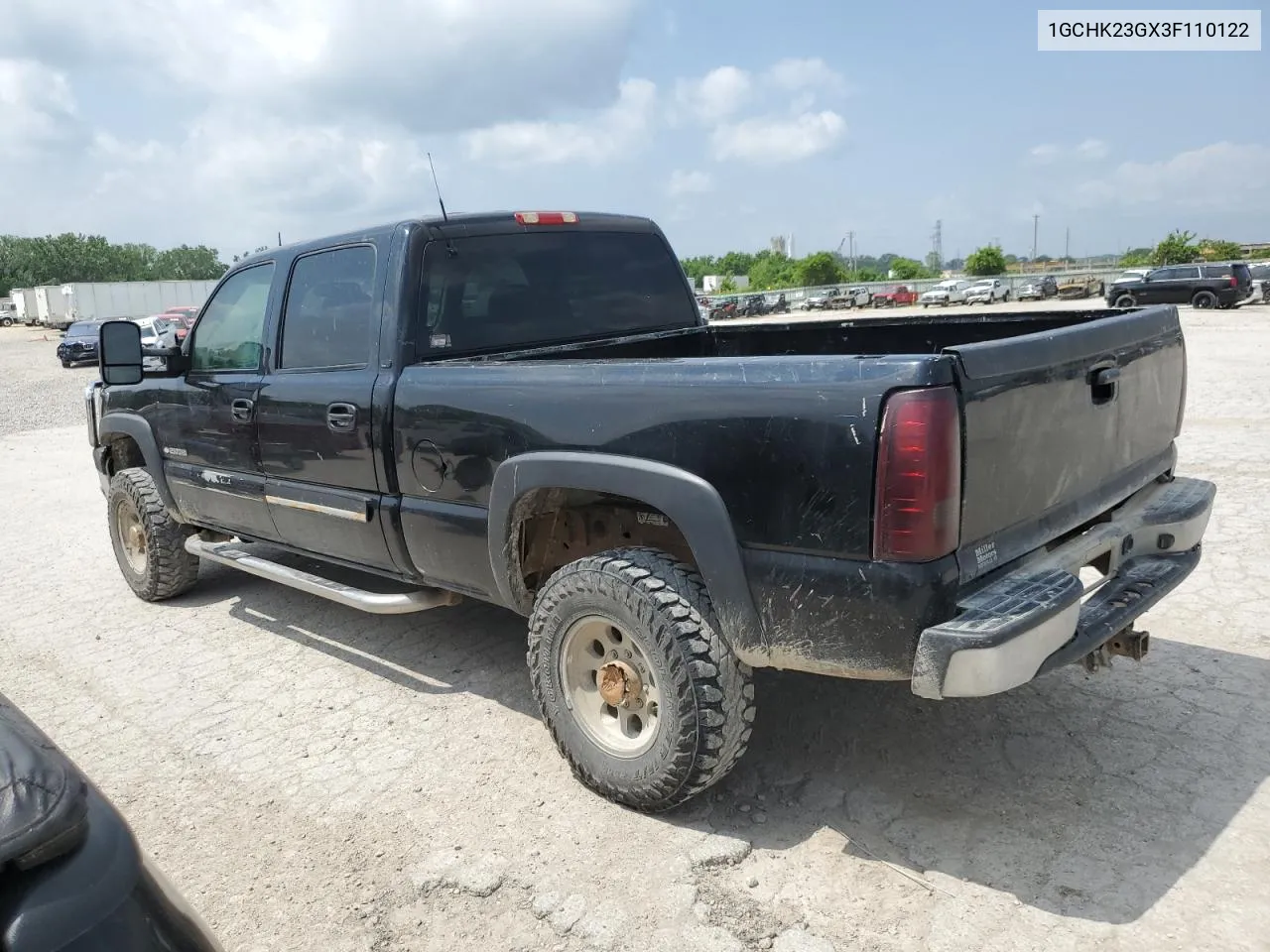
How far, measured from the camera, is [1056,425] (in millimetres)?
2879

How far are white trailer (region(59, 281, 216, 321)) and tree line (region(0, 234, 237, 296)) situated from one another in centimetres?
2970

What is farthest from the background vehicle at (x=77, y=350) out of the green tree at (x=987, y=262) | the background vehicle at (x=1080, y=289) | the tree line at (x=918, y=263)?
the green tree at (x=987, y=262)

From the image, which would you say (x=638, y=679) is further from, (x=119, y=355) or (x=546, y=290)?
(x=119, y=355)

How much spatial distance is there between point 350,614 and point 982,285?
50113 mm

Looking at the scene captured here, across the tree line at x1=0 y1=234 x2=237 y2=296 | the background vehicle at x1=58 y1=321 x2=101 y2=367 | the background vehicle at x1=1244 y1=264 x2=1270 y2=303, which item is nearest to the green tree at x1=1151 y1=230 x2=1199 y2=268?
the background vehicle at x1=1244 y1=264 x2=1270 y2=303

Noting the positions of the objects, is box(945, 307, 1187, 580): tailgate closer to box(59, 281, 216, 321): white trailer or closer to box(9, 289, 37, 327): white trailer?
box(59, 281, 216, 321): white trailer

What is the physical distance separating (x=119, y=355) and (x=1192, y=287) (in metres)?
34.4

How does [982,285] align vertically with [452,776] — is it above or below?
above

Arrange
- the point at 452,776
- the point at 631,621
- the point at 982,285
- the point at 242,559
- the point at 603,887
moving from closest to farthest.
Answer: the point at 603,887, the point at 631,621, the point at 452,776, the point at 242,559, the point at 982,285

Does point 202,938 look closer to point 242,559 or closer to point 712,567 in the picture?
point 712,567

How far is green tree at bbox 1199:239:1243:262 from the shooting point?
6162cm

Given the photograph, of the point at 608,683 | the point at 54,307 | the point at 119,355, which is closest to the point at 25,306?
the point at 54,307

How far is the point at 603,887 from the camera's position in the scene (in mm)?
2834

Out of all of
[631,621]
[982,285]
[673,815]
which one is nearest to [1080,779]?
[673,815]
